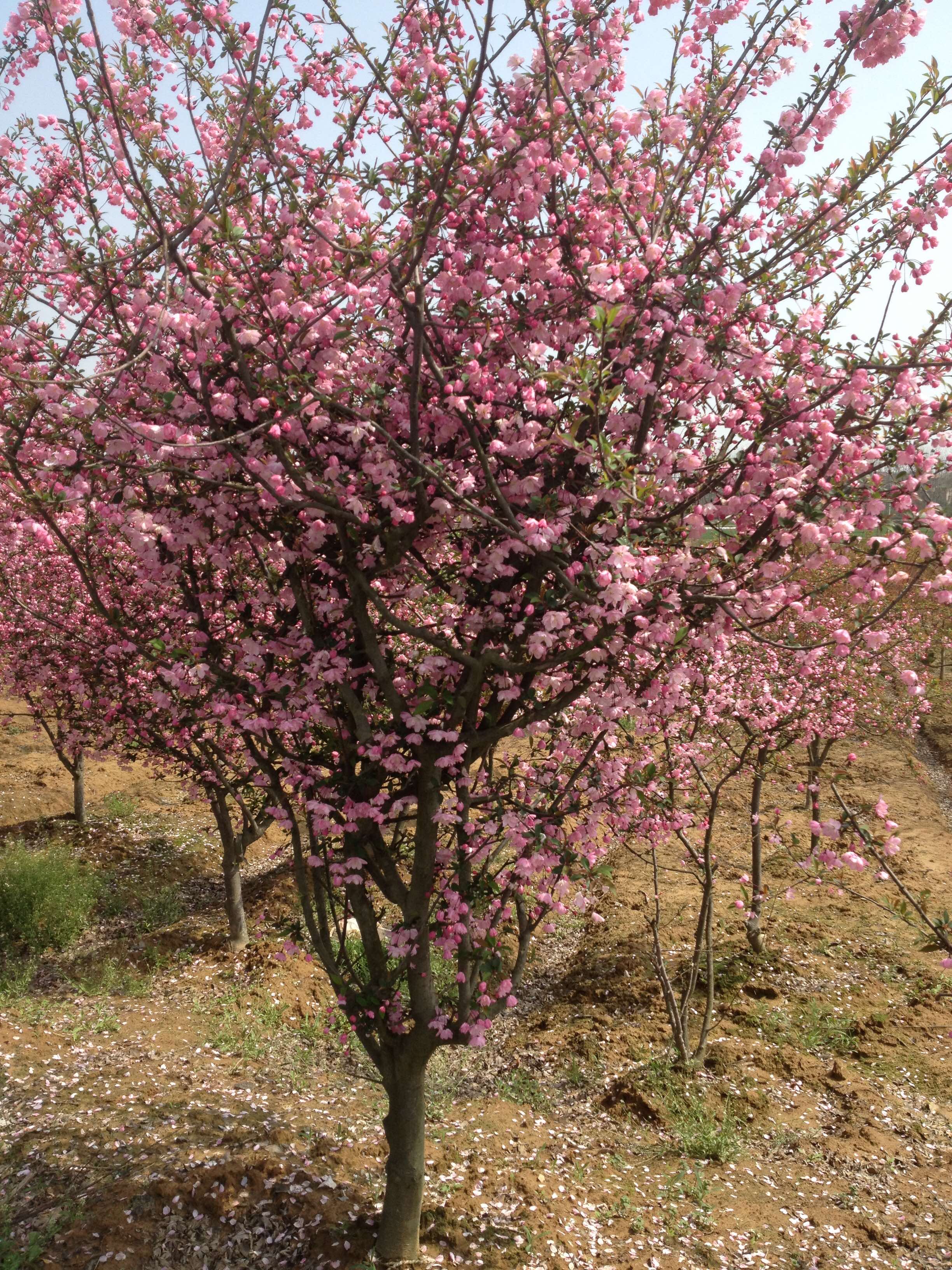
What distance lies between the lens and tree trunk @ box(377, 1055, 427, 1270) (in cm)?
497

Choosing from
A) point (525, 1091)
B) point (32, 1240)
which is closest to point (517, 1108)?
point (525, 1091)

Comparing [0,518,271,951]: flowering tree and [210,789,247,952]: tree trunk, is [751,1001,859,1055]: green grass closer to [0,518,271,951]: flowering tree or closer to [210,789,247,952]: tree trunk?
[0,518,271,951]: flowering tree

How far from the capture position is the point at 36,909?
1049 cm

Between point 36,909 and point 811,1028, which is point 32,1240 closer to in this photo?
point 36,909

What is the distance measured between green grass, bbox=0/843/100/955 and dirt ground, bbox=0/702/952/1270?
37 cm

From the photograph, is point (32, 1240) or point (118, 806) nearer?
point (32, 1240)

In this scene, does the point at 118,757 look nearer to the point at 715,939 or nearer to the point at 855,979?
the point at 715,939

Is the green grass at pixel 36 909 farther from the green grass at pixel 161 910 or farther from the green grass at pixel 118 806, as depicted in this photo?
the green grass at pixel 118 806

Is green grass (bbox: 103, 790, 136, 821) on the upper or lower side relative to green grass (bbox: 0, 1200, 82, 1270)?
upper

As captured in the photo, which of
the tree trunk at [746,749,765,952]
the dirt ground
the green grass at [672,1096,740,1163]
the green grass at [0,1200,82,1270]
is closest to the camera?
the green grass at [0,1200,82,1270]

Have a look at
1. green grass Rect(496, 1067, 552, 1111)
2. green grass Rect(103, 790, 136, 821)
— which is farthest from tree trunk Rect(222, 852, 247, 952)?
green grass Rect(103, 790, 136, 821)

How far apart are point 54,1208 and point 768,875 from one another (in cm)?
1137

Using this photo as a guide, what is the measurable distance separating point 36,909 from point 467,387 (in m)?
9.80

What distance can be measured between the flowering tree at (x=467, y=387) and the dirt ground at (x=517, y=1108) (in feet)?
6.16
